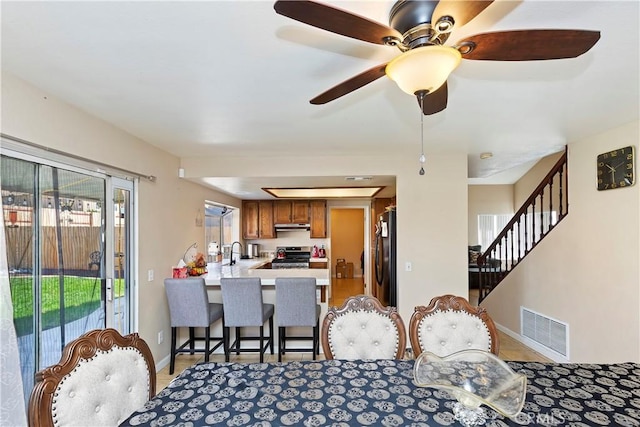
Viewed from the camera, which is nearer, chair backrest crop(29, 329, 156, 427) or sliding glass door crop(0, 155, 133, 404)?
chair backrest crop(29, 329, 156, 427)

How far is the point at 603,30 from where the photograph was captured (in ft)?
4.40

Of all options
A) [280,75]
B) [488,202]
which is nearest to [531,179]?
[488,202]

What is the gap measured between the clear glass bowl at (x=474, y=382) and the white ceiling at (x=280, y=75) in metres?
1.47

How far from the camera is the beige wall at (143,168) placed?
1789mm

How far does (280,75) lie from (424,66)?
877 millimetres

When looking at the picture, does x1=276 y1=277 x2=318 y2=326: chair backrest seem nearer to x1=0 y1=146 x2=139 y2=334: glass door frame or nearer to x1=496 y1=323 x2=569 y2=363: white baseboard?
x1=0 y1=146 x2=139 y2=334: glass door frame

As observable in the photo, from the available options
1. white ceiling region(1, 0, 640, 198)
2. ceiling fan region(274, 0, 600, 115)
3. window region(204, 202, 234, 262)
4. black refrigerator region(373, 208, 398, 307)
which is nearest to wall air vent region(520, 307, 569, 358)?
black refrigerator region(373, 208, 398, 307)

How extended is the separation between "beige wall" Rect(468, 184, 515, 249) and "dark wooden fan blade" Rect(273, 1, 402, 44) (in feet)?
23.6

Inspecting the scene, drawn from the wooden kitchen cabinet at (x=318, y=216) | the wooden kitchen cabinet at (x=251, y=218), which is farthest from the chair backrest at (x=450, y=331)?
the wooden kitchen cabinet at (x=251, y=218)

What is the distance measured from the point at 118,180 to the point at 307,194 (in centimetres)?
334

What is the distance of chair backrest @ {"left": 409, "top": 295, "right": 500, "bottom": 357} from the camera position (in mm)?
1823

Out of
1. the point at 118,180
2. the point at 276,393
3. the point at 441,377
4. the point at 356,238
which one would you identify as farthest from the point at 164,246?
the point at 356,238

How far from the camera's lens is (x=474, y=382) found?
1338mm

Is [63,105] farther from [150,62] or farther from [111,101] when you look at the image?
[150,62]
